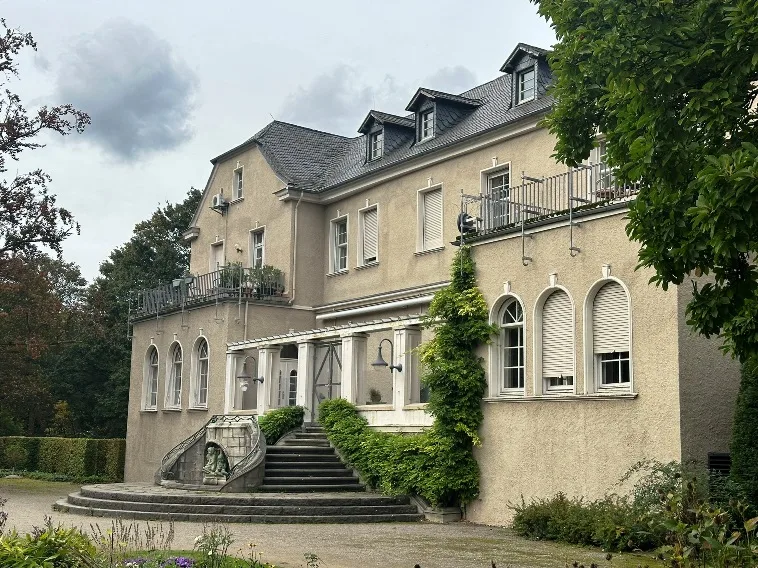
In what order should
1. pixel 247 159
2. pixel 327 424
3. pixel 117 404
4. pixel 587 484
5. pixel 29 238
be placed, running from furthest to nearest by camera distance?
pixel 117 404, pixel 247 159, pixel 29 238, pixel 327 424, pixel 587 484

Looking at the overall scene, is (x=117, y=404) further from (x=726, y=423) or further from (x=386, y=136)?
(x=726, y=423)

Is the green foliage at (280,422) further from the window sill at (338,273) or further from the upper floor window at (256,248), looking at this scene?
the upper floor window at (256,248)

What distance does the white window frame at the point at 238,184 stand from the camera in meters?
31.6

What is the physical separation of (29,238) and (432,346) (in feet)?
40.8

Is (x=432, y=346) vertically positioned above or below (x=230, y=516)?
above

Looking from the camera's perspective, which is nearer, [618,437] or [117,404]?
[618,437]

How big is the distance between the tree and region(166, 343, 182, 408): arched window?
73.5ft

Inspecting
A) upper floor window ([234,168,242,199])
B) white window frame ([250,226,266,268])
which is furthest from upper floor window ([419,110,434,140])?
upper floor window ([234,168,242,199])

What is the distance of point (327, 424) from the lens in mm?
22812

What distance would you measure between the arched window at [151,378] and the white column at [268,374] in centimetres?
695

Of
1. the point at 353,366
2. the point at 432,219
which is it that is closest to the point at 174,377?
Result: the point at 353,366

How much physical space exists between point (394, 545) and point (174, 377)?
56.2 ft

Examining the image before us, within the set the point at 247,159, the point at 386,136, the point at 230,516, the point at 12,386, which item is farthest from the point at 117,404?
the point at 230,516

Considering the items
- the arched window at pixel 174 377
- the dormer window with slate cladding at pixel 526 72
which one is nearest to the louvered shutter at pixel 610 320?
the dormer window with slate cladding at pixel 526 72
